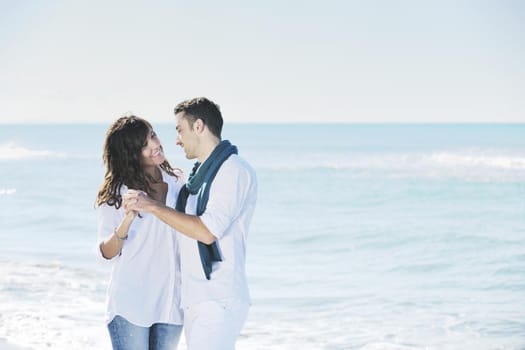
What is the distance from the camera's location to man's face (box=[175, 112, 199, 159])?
3.70 metres

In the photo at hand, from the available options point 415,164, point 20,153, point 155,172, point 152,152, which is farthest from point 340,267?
point 20,153

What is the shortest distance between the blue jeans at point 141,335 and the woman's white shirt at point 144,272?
24mm

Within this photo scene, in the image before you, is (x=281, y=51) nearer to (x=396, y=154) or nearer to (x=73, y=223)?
(x=396, y=154)

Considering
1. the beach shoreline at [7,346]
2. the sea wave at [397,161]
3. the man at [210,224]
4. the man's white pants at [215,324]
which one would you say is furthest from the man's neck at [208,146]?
the sea wave at [397,161]

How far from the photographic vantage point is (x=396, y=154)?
4153cm

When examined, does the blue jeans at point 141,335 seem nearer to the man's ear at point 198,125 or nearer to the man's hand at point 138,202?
the man's hand at point 138,202

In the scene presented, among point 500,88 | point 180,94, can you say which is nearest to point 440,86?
point 500,88

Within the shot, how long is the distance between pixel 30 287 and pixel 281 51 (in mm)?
52814

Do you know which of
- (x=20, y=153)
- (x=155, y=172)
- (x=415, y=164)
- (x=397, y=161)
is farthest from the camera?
(x=20, y=153)

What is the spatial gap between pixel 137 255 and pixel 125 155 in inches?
16.2

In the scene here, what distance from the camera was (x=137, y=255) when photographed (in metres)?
3.88

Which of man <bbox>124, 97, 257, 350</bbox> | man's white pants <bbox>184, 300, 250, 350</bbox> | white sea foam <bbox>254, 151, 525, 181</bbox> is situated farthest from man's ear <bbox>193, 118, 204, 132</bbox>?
white sea foam <bbox>254, 151, 525, 181</bbox>

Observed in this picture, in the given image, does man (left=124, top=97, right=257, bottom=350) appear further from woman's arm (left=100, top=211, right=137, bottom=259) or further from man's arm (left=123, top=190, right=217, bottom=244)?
woman's arm (left=100, top=211, right=137, bottom=259)

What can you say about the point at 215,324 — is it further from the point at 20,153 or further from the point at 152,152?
the point at 20,153
